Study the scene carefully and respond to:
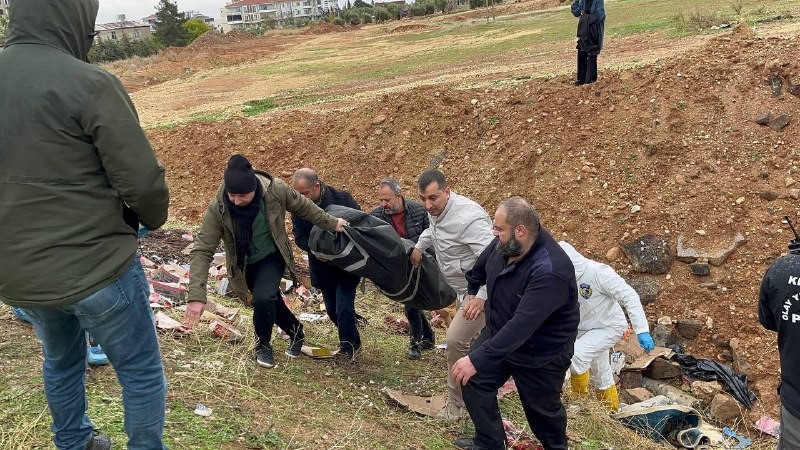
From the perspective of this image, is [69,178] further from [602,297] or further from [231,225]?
[602,297]

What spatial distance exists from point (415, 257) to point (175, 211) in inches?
297

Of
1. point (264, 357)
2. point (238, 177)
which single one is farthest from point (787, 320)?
point (264, 357)

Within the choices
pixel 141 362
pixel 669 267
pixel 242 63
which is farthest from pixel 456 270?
pixel 242 63

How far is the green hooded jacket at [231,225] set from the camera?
13.7 feet

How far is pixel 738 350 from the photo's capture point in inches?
261

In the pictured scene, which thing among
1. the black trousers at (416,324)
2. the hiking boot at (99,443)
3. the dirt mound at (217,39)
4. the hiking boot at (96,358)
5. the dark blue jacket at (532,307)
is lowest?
the black trousers at (416,324)

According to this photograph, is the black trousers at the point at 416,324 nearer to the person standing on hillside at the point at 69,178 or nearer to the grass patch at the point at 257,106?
the person standing on hillside at the point at 69,178

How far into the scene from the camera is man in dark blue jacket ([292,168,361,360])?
Result: 5.29m

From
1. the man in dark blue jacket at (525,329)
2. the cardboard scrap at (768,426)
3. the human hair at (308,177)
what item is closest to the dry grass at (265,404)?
the cardboard scrap at (768,426)

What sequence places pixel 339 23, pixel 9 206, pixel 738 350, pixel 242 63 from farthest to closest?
1. pixel 339 23
2. pixel 242 63
3. pixel 738 350
4. pixel 9 206

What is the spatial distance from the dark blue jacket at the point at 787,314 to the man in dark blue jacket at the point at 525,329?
0.96 m

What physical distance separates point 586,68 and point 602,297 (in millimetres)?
6424

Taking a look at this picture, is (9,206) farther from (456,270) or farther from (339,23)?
(339,23)

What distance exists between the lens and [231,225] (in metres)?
4.31
